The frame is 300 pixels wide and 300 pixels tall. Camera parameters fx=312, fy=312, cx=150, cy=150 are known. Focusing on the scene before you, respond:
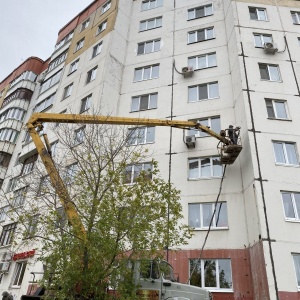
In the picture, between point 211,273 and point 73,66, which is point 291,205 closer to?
point 211,273

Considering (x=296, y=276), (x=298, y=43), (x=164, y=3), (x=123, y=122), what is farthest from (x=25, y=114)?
(x=296, y=276)

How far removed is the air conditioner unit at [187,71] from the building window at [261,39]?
4.99m

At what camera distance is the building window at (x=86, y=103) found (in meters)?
24.6

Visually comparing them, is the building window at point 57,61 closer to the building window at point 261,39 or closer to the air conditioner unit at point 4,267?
the building window at point 261,39

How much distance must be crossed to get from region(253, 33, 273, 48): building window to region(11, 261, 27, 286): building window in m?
22.9

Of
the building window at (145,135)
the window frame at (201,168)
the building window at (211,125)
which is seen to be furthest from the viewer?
the building window at (145,135)

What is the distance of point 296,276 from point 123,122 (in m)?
11.7

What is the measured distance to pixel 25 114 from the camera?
36.6m

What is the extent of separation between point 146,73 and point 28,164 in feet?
45.4

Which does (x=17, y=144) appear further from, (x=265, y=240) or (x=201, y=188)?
(x=265, y=240)

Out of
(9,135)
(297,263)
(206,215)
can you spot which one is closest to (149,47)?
(206,215)

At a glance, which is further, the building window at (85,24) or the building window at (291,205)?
the building window at (85,24)

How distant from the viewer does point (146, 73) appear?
26.3 meters

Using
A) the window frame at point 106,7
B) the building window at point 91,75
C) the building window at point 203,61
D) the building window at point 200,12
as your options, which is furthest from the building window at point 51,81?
the building window at point 203,61
